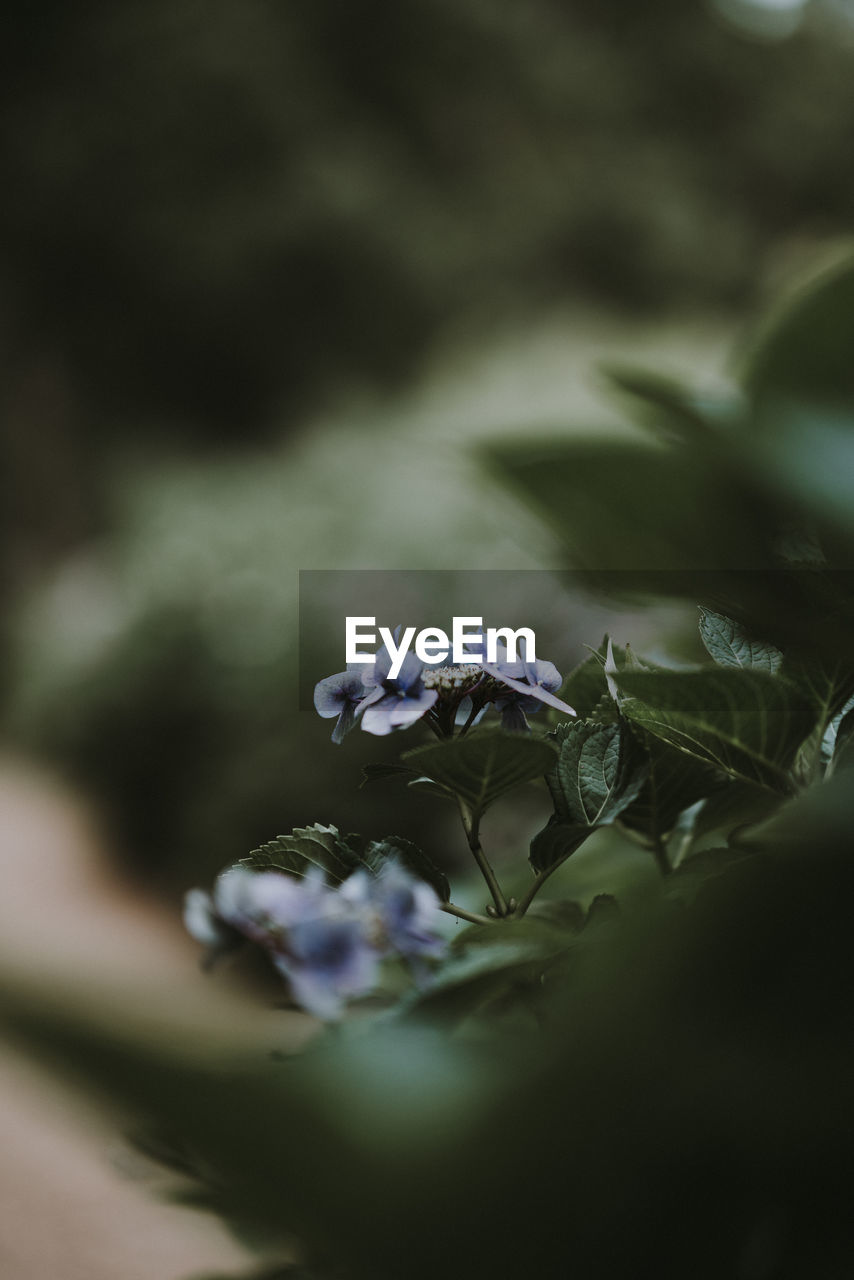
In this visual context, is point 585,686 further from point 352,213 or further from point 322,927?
point 352,213

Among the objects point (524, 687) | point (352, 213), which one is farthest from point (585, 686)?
point (352, 213)

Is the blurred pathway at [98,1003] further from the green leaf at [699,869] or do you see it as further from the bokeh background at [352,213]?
the bokeh background at [352,213]

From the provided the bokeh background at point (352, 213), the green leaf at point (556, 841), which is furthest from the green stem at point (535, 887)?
the bokeh background at point (352, 213)

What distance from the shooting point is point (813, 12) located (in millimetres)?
1716

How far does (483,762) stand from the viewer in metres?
0.13

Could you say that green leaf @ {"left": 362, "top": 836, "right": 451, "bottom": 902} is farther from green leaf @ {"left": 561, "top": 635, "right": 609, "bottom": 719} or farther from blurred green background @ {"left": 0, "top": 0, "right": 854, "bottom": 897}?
blurred green background @ {"left": 0, "top": 0, "right": 854, "bottom": 897}

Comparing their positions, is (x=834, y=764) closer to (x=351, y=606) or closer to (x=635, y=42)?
(x=351, y=606)

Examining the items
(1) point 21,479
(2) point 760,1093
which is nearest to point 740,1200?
(2) point 760,1093

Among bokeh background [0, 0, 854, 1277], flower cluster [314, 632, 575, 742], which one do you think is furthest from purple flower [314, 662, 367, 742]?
bokeh background [0, 0, 854, 1277]

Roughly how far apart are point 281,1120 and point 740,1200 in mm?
41

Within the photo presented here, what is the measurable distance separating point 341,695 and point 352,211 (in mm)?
1735

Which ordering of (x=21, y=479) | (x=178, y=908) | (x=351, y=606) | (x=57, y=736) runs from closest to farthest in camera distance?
(x=351, y=606) < (x=178, y=908) < (x=57, y=736) < (x=21, y=479)

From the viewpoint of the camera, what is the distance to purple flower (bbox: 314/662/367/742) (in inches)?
6.4

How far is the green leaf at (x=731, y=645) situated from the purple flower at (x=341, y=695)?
0.06 m
